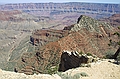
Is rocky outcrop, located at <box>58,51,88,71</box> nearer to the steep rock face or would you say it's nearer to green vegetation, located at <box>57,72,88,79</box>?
green vegetation, located at <box>57,72,88,79</box>

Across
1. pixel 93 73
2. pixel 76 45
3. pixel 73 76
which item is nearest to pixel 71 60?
pixel 93 73

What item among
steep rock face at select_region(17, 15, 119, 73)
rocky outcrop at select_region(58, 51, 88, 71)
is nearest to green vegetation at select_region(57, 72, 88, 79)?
rocky outcrop at select_region(58, 51, 88, 71)

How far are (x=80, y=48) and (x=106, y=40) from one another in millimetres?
19532

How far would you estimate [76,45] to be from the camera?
269ft

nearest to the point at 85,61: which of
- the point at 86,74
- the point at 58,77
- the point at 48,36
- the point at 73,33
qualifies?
the point at 86,74

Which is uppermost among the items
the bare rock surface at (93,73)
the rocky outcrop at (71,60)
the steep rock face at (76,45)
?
the bare rock surface at (93,73)

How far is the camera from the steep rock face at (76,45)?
77.3m

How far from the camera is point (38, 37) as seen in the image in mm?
159625

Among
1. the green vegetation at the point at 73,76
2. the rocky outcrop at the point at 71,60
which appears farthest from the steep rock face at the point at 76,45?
the green vegetation at the point at 73,76

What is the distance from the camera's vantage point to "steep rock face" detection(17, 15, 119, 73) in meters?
77.3

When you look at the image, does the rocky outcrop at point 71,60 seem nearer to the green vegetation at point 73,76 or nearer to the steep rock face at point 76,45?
the green vegetation at point 73,76

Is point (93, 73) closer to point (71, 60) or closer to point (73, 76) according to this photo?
point (73, 76)

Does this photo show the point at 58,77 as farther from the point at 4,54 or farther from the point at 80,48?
the point at 4,54

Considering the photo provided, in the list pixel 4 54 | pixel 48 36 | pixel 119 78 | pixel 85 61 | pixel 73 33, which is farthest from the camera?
pixel 4 54
